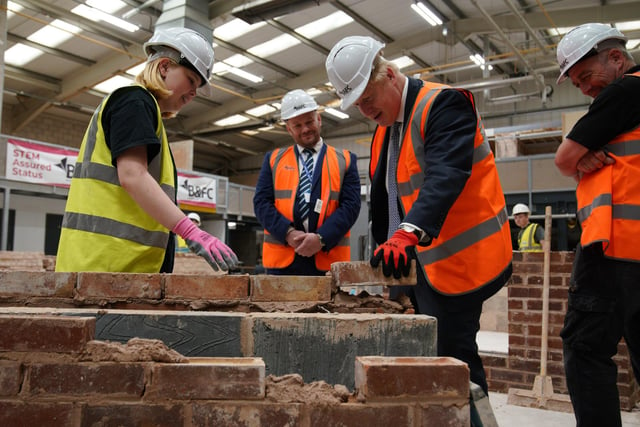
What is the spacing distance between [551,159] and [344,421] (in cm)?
1188

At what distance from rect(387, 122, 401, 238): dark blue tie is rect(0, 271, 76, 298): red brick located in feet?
4.40

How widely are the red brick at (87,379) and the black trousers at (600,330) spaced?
1827 millimetres

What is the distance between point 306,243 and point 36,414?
6.78 feet

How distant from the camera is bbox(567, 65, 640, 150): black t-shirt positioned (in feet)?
7.41

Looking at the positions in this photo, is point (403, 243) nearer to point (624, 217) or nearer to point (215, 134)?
point (624, 217)

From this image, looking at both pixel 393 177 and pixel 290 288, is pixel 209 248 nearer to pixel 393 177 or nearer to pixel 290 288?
pixel 290 288

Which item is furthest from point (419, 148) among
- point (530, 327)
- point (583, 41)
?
point (530, 327)

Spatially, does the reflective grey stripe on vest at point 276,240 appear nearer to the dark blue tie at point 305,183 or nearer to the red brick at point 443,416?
the dark blue tie at point 305,183

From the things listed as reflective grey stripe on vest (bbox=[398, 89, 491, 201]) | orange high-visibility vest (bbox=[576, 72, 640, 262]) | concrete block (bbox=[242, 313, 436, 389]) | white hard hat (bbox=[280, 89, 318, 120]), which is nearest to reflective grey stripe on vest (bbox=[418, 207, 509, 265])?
reflective grey stripe on vest (bbox=[398, 89, 491, 201])

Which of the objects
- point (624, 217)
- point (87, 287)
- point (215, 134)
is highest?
point (215, 134)

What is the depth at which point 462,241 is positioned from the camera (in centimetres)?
218

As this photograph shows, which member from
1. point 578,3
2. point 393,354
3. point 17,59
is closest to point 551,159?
point 578,3

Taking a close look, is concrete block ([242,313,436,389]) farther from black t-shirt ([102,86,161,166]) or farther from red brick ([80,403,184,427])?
black t-shirt ([102,86,161,166])

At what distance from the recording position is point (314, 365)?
167 centimetres
